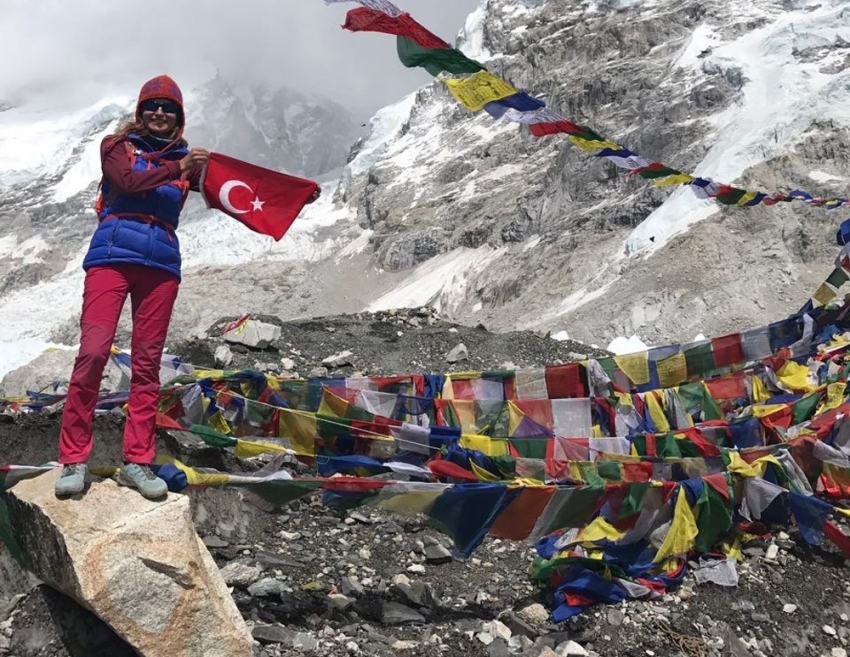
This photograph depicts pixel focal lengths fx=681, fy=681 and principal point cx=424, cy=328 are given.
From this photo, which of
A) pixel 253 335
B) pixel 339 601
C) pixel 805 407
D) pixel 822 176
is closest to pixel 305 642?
pixel 339 601

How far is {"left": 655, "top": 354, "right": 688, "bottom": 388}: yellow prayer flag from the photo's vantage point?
27.2ft

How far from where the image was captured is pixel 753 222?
113ft

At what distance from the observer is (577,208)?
175 ft

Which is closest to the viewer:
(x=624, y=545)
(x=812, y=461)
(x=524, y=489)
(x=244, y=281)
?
(x=524, y=489)

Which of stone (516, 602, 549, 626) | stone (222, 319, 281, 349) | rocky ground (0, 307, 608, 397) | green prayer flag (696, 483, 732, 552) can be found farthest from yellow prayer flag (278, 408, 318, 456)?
stone (222, 319, 281, 349)

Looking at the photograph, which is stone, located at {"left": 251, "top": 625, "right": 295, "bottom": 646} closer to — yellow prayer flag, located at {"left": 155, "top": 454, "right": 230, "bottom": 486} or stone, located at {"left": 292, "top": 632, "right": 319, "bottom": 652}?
stone, located at {"left": 292, "top": 632, "right": 319, "bottom": 652}

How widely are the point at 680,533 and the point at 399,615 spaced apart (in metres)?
1.97

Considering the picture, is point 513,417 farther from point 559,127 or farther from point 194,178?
point 194,178

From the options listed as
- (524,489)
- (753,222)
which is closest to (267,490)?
(524,489)

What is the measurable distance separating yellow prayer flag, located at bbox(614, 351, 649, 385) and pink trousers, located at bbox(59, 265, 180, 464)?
5.84 m

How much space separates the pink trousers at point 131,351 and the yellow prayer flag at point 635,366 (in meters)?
5.84

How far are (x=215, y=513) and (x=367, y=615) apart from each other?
1508mm

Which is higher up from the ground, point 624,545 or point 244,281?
point 624,545

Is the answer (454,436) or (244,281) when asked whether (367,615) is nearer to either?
(454,436)
